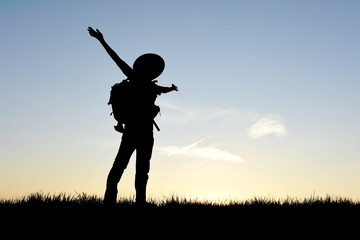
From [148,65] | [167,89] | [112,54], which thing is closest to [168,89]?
[167,89]

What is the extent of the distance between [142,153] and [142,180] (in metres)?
0.47

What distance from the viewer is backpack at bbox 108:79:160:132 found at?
7309 millimetres

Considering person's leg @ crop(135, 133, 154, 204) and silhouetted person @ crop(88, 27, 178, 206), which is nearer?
silhouetted person @ crop(88, 27, 178, 206)

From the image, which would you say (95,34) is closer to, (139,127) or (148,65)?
(148,65)

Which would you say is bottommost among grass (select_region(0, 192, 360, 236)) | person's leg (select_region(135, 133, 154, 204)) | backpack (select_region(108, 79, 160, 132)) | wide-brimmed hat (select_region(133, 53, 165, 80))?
A: grass (select_region(0, 192, 360, 236))

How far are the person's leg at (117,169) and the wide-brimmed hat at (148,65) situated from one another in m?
1.11

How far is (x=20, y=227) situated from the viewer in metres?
6.02

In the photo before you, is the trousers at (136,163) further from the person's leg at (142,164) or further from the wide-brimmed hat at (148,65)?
the wide-brimmed hat at (148,65)

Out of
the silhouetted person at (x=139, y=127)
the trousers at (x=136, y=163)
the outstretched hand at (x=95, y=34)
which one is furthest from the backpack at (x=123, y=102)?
the outstretched hand at (x=95, y=34)

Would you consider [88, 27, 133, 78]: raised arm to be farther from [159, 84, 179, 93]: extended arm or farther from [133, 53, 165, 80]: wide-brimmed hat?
[159, 84, 179, 93]: extended arm

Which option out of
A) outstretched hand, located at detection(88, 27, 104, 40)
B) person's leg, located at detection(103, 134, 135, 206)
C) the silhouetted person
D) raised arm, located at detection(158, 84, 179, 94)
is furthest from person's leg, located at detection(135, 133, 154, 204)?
outstretched hand, located at detection(88, 27, 104, 40)

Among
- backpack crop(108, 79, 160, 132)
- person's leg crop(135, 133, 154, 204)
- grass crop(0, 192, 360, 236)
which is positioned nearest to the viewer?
grass crop(0, 192, 360, 236)

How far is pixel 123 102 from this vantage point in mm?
7312

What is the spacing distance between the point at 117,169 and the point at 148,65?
1.84 m
